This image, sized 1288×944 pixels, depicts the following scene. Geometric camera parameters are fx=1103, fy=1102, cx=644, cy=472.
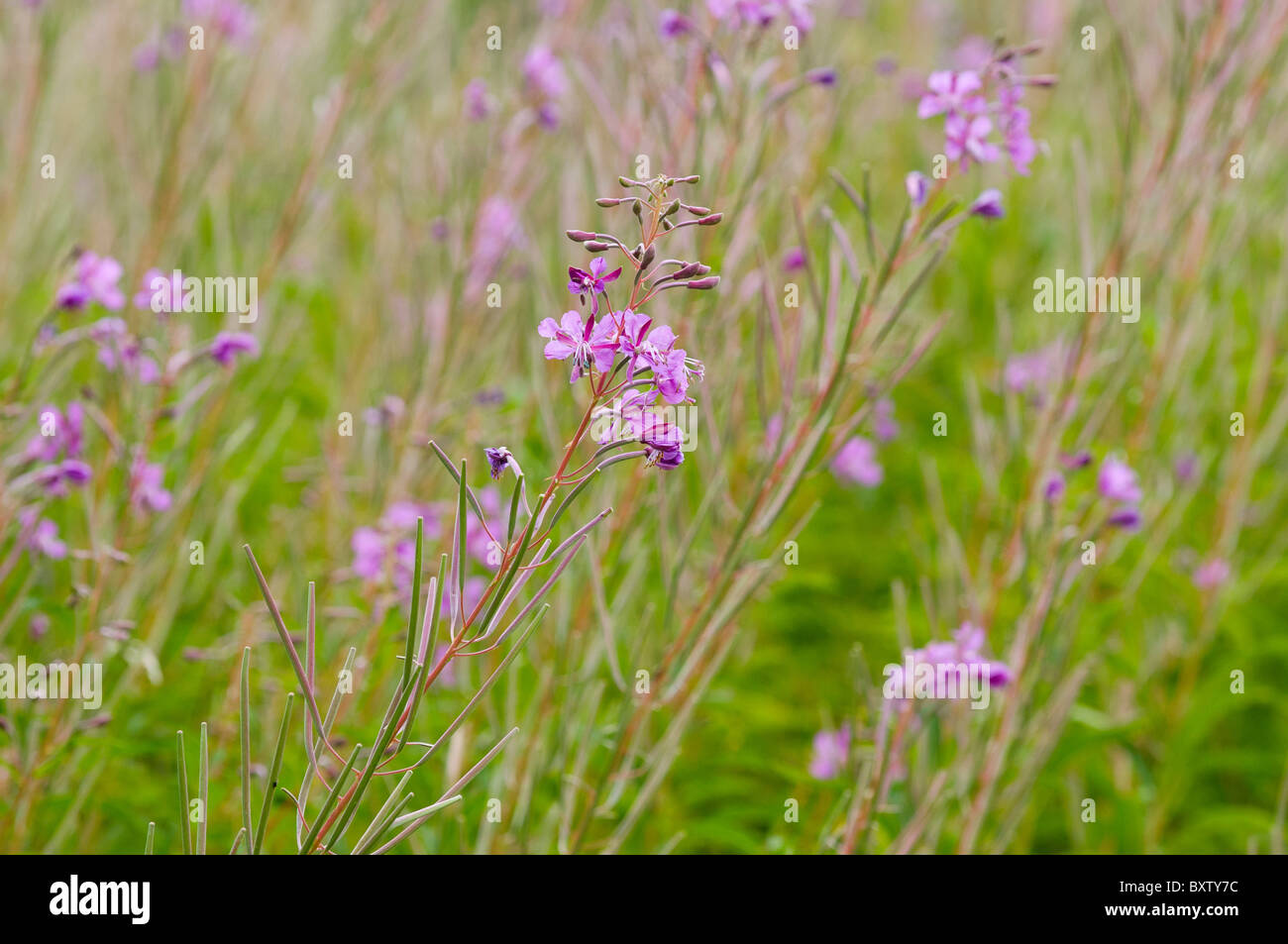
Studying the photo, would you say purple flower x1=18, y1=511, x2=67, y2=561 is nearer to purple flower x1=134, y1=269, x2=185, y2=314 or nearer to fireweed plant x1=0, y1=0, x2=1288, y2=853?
fireweed plant x1=0, y1=0, x2=1288, y2=853

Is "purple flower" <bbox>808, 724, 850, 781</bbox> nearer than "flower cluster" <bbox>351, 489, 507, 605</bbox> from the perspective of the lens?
No

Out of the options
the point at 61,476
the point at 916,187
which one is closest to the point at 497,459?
the point at 916,187

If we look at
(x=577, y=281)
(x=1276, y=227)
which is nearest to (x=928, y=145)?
(x=1276, y=227)

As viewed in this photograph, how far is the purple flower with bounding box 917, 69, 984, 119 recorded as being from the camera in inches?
63.0

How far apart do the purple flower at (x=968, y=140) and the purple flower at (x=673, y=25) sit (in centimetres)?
62

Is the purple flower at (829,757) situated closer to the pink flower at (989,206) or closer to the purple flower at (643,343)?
the pink flower at (989,206)

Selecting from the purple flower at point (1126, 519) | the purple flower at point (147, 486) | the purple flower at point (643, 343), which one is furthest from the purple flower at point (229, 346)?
the purple flower at point (1126, 519)

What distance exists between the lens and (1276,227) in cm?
411

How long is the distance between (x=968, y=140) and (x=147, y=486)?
1.53m

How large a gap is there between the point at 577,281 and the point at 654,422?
15 centimetres

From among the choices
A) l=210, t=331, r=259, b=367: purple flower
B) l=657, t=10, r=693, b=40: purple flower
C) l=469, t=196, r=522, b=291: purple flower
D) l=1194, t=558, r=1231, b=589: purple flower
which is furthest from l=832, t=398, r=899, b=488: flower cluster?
l=210, t=331, r=259, b=367: purple flower

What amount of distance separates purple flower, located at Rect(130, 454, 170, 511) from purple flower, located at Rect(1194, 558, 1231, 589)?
2460 millimetres

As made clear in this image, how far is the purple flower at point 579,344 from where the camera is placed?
1000 mm

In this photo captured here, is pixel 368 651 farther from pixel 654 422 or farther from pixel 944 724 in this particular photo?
pixel 654 422
